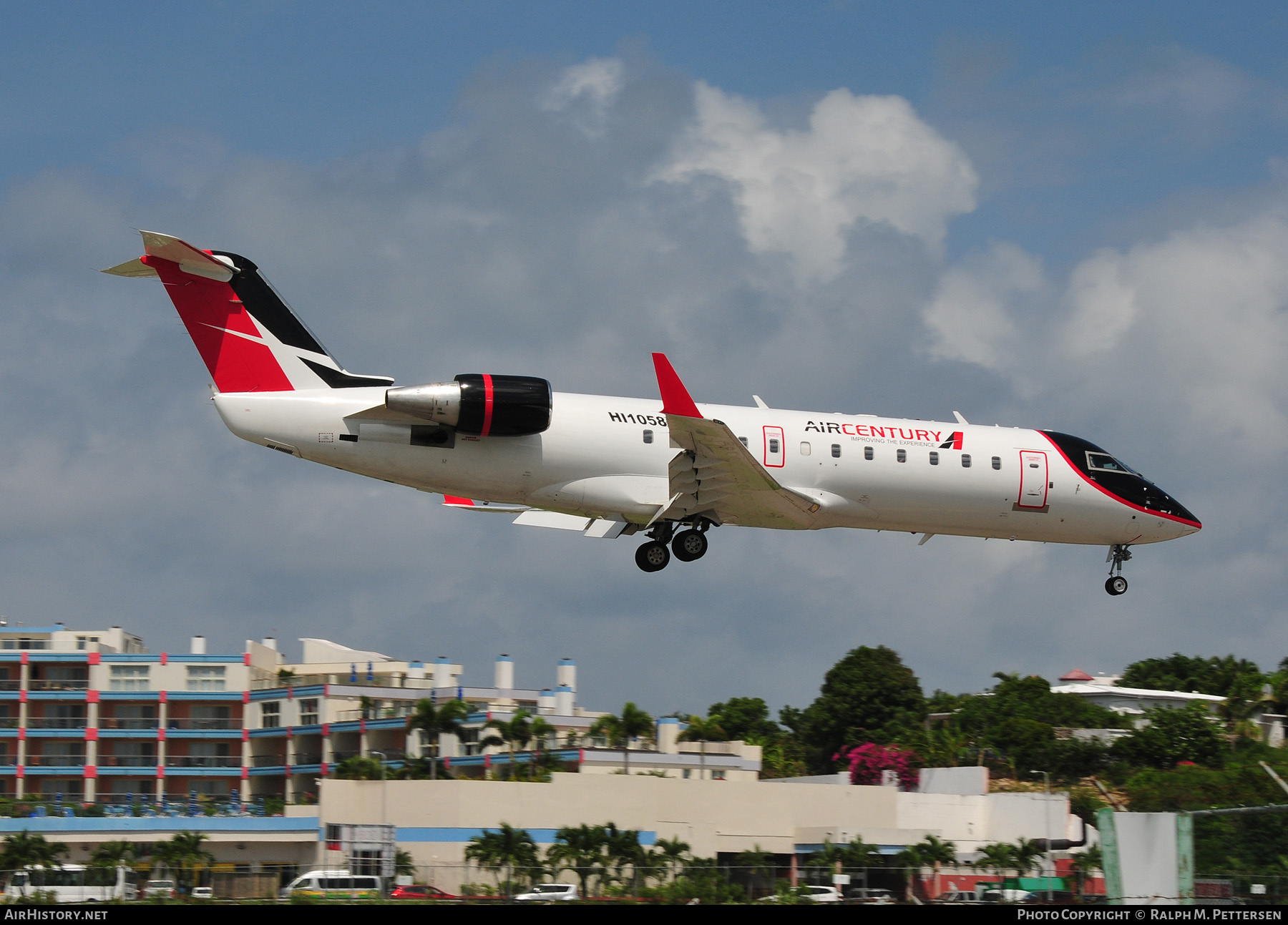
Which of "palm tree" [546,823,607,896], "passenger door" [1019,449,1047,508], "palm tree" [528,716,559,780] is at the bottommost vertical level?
"palm tree" [546,823,607,896]

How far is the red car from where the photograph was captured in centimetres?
2601

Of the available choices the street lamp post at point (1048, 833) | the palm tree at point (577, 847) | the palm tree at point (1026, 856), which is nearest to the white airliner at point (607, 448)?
the street lamp post at point (1048, 833)

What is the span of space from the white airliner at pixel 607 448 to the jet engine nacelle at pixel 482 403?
1.1 inches

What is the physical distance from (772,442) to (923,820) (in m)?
22.8

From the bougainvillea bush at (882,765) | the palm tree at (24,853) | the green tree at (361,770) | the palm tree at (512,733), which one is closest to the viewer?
the palm tree at (24,853)

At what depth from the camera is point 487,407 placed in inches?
994

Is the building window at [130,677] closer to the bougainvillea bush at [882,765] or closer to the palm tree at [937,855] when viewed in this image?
the bougainvillea bush at [882,765]

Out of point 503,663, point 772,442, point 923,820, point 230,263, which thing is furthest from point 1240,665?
point 230,263

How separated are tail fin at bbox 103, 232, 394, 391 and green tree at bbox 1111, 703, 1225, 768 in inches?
1941

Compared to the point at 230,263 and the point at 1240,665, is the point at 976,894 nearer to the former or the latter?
the point at 230,263

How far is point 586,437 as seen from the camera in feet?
85.6

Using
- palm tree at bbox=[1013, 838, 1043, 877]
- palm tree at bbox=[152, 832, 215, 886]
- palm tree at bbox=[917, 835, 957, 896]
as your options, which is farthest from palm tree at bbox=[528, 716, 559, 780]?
palm tree at bbox=[1013, 838, 1043, 877]

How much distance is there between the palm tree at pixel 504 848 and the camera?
33.5m

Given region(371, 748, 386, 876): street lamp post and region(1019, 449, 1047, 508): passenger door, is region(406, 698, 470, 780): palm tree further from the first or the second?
region(1019, 449, 1047, 508): passenger door
